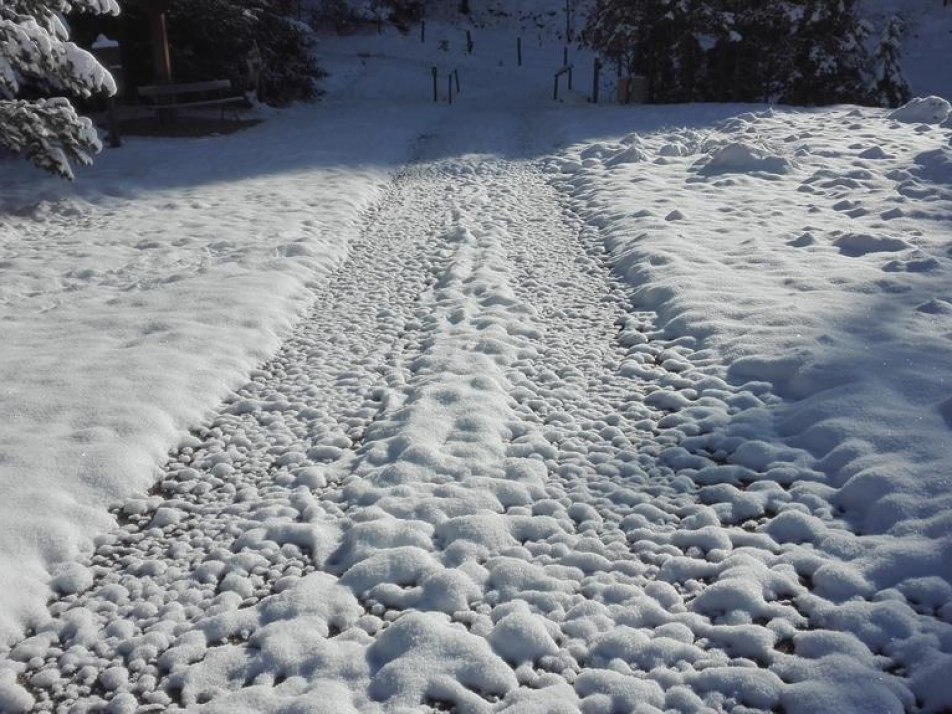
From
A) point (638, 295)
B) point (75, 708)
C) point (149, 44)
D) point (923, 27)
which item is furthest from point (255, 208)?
point (923, 27)

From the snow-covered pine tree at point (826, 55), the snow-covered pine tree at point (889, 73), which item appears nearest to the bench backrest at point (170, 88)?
the snow-covered pine tree at point (826, 55)

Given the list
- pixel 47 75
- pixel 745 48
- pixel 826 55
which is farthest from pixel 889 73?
pixel 47 75

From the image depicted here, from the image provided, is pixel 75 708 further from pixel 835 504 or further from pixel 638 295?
pixel 638 295

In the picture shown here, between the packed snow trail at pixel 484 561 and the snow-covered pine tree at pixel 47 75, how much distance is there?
494 cm

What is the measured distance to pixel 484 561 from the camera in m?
3.82

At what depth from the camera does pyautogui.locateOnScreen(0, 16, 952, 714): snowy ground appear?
318cm

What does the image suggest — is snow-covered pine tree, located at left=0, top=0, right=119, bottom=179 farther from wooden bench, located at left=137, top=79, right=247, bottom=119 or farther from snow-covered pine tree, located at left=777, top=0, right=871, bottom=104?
snow-covered pine tree, located at left=777, top=0, right=871, bottom=104

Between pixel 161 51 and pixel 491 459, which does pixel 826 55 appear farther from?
→ pixel 491 459

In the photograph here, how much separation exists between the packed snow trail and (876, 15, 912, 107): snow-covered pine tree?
21.7 meters

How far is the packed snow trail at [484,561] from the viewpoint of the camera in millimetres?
3080

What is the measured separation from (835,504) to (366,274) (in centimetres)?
520

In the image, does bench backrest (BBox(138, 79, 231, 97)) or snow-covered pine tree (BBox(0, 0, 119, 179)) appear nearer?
snow-covered pine tree (BBox(0, 0, 119, 179))

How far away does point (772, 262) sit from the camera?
7.42 metres

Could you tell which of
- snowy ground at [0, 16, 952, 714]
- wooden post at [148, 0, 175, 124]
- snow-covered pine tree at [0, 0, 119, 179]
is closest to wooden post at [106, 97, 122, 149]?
wooden post at [148, 0, 175, 124]
